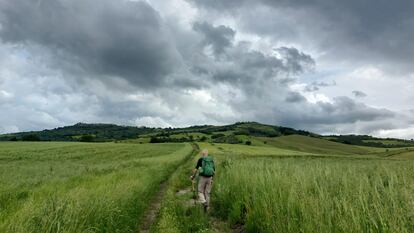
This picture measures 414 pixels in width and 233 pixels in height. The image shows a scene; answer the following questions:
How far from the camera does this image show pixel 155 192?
1900 cm

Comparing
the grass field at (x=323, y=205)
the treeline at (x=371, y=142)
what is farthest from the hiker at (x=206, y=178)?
the treeline at (x=371, y=142)

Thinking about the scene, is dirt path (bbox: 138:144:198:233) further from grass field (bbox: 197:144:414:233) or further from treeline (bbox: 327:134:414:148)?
treeline (bbox: 327:134:414:148)

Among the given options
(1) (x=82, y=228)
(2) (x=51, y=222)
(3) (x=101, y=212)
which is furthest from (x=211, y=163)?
(2) (x=51, y=222)

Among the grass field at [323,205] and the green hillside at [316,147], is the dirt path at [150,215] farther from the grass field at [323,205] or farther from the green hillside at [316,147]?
the green hillside at [316,147]

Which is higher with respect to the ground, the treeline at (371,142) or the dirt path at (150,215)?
the treeline at (371,142)

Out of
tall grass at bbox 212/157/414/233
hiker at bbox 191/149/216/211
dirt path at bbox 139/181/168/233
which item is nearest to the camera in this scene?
tall grass at bbox 212/157/414/233

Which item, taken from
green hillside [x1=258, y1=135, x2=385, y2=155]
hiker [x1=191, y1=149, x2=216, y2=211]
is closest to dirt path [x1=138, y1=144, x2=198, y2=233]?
hiker [x1=191, y1=149, x2=216, y2=211]

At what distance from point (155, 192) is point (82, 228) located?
11.4 meters

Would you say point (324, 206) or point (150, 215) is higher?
point (324, 206)

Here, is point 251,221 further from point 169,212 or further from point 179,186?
point 179,186

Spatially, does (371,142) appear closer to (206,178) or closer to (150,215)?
(206,178)

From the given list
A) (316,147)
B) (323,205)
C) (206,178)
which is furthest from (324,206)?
(316,147)

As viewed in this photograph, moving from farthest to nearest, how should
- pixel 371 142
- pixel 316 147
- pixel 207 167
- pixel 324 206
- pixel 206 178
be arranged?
pixel 371 142, pixel 316 147, pixel 207 167, pixel 206 178, pixel 324 206

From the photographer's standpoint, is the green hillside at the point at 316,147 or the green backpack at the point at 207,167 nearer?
the green backpack at the point at 207,167
